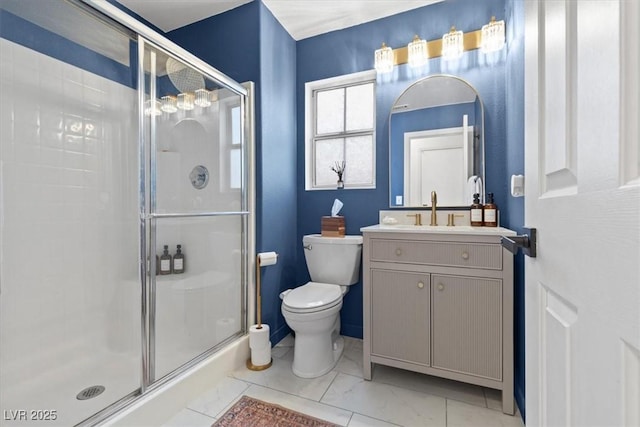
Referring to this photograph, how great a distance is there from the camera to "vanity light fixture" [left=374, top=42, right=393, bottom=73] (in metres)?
2.02

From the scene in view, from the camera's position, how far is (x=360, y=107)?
7.48ft

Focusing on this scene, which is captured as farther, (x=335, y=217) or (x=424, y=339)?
(x=335, y=217)

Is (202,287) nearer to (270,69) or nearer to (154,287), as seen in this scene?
(154,287)

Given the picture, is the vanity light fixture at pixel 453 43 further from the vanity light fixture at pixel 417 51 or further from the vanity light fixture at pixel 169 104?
the vanity light fixture at pixel 169 104

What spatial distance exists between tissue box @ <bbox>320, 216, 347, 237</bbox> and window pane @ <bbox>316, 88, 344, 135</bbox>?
0.80 meters

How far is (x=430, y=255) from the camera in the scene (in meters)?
1.50

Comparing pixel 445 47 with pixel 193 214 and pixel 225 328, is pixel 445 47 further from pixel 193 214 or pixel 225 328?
pixel 225 328

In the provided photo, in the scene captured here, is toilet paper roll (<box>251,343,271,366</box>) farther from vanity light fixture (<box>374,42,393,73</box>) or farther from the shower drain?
vanity light fixture (<box>374,42,393,73</box>)

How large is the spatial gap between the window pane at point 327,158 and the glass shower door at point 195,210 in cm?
68

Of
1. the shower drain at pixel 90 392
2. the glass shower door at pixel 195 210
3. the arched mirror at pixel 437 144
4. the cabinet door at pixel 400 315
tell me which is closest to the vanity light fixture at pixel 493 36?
the arched mirror at pixel 437 144

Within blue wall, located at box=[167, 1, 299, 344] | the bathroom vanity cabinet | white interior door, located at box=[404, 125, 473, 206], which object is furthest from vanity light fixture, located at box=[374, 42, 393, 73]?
the bathroom vanity cabinet

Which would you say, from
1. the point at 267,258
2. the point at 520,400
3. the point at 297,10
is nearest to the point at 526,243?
the point at 520,400

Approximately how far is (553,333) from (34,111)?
2322 mm

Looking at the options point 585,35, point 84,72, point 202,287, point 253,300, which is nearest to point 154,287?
point 202,287
